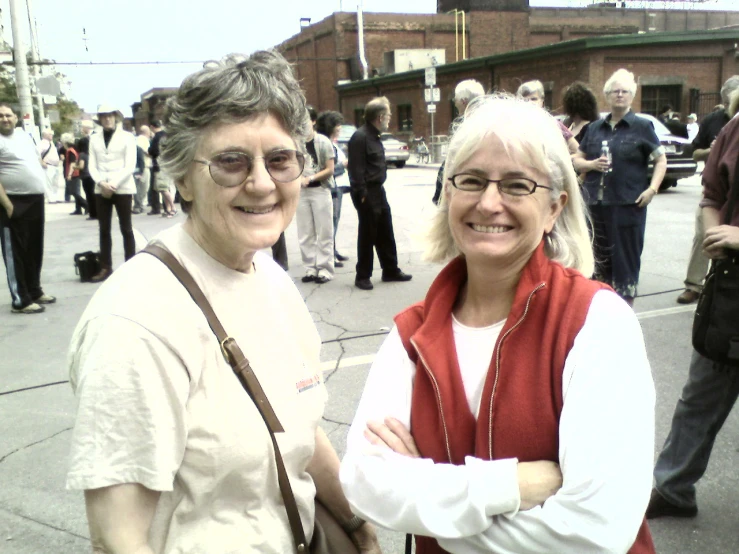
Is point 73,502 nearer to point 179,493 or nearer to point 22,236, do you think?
point 179,493

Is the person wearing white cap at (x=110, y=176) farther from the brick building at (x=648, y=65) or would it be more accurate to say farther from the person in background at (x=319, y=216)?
the brick building at (x=648, y=65)

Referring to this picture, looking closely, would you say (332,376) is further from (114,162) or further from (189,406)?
(114,162)

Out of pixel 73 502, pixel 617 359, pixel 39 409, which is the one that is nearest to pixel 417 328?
pixel 617 359

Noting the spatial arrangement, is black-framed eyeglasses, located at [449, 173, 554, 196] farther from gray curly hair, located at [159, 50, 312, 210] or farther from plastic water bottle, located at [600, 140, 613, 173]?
plastic water bottle, located at [600, 140, 613, 173]

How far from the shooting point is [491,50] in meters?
44.9

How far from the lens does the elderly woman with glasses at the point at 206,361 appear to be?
1.33m

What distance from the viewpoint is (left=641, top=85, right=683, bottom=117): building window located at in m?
27.4

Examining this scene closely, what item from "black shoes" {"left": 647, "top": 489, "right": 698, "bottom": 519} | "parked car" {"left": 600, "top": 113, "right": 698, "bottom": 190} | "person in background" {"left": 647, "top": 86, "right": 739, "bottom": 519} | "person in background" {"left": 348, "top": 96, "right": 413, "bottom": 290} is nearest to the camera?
"person in background" {"left": 647, "top": 86, "right": 739, "bottom": 519}

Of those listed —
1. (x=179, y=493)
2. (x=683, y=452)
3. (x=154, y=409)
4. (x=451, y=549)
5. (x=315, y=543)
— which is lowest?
(x=683, y=452)

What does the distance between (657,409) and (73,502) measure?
330 cm

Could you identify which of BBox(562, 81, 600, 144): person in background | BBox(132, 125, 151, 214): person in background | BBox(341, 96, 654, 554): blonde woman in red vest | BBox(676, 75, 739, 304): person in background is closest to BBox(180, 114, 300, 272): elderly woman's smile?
BBox(341, 96, 654, 554): blonde woman in red vest

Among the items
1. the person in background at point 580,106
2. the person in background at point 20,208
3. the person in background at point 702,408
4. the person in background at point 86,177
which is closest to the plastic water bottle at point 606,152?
the person in background at point 580,106

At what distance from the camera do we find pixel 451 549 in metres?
1.42

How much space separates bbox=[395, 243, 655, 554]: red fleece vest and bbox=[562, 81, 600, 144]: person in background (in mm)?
4780
